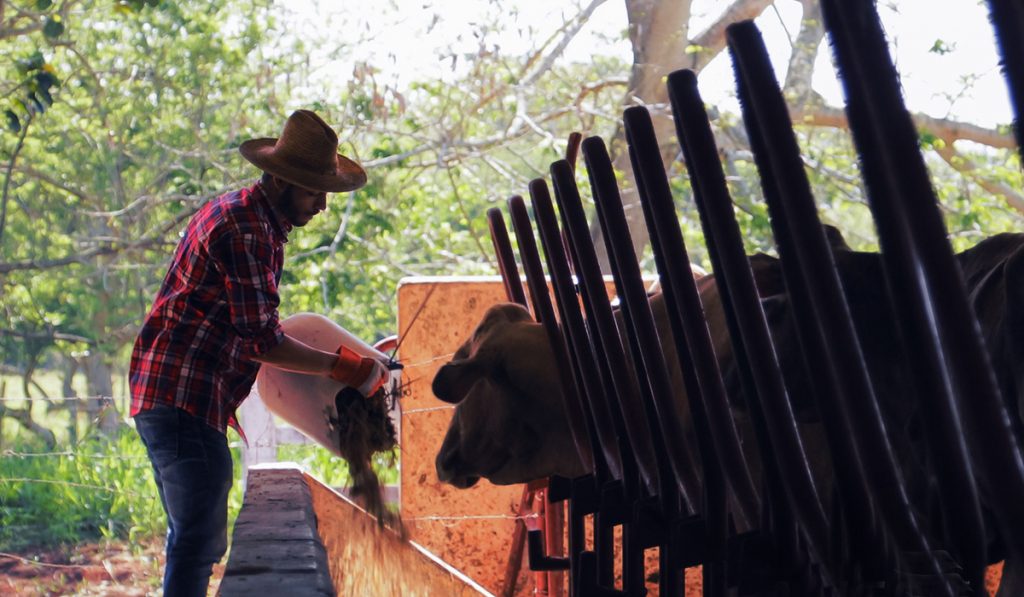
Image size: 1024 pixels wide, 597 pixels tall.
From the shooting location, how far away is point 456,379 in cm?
279

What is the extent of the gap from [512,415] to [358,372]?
91 centimetres

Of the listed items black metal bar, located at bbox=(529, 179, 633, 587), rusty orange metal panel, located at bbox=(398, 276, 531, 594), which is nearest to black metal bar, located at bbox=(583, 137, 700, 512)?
black metal bar, located at bbox=(529, 179, 633, 587)

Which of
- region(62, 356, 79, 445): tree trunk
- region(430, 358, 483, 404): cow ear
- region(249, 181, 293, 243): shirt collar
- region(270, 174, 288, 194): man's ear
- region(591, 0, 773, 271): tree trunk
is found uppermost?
region(591, 0, 773, 271): tree trunk

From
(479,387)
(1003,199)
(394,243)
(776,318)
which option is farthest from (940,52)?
(776,318)

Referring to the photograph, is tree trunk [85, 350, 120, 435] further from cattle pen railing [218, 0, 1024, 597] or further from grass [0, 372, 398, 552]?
cattle pen railing [218, 0, 1024, 597]

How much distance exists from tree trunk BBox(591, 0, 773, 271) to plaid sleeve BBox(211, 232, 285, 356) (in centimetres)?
608

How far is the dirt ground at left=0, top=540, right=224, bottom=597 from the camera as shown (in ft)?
25.8

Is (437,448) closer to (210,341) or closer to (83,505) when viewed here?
(210,341)

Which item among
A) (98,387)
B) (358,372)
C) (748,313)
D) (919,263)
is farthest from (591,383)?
(98,387)

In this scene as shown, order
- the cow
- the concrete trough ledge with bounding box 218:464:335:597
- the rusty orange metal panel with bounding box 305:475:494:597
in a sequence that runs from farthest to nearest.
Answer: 1. the rusty orange metal panel with bounding box 305:475:494:597
2. the concrete trough ledge with bounding box 218:464:335:597
3. the cow

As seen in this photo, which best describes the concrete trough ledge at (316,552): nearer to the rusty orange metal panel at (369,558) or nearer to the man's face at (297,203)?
the rusty orange metal panel at (369,558)

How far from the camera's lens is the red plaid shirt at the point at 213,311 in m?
3.33

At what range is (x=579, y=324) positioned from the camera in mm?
2568

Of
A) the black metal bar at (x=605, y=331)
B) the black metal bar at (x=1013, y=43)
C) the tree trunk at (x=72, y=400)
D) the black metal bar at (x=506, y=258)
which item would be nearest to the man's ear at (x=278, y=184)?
the black metal bar at (x=506, y=258)
